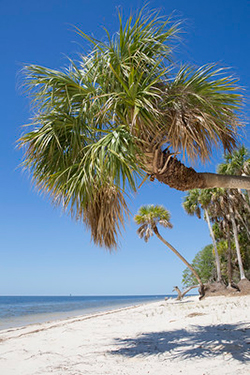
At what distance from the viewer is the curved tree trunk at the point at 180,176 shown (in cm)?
483

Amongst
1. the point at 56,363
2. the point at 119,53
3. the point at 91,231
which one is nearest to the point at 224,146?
the point at 119,53

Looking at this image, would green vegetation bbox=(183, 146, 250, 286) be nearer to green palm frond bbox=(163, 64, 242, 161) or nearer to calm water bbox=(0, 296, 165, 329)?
calm water bbox=(0, 296, 165, 329)

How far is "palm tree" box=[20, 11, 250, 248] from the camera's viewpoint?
4.55 m

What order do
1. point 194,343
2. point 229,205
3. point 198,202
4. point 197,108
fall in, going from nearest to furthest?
point 197,108 < point 194,343 < point 229,205 < point 198,202

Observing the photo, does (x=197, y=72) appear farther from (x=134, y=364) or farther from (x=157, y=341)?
(x=157, y=341)

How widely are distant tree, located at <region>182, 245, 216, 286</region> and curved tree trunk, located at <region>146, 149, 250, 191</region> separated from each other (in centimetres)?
3020

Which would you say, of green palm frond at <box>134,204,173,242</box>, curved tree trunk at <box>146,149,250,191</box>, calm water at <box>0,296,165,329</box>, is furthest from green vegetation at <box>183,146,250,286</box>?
curved tree trunk at <box>146,149,250,191</box>

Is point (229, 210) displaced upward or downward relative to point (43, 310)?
upward

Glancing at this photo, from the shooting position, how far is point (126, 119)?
473 centimetres

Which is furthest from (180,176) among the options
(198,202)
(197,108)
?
(198,202)

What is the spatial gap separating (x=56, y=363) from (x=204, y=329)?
3629mm

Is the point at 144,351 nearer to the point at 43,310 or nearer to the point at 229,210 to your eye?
the point at 229,210

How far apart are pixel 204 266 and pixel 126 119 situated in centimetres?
3320

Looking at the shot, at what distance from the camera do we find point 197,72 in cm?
482
